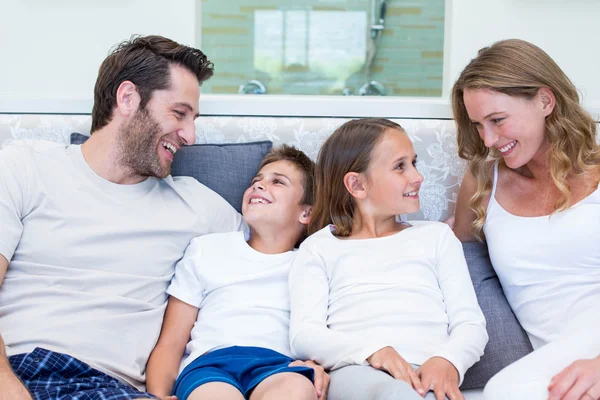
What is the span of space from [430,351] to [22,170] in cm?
101

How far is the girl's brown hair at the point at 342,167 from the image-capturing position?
170 cm

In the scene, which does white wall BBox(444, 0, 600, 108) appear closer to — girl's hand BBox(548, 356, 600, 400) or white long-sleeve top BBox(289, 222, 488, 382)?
white long-sleeve top BBox(289, 222, 488, 382)

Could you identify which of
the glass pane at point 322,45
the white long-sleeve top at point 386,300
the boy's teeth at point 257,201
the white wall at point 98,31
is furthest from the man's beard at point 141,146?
the glass pane at point 322,45

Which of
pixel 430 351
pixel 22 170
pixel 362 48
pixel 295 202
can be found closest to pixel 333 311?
pixel 430 351

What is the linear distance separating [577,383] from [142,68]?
126 cm

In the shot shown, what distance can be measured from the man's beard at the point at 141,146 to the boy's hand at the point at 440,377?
0.80 m

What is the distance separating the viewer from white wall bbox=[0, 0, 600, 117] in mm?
3467

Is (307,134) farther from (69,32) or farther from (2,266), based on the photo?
(69,32)

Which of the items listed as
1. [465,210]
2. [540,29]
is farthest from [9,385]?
[540,29]

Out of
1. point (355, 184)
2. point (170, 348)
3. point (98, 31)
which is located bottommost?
point (170, 348)

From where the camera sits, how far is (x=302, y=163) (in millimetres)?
1817

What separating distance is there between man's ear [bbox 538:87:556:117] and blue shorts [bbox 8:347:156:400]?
1.14 metres

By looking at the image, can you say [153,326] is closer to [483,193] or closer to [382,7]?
[483,193]

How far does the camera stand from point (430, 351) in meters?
1.39
